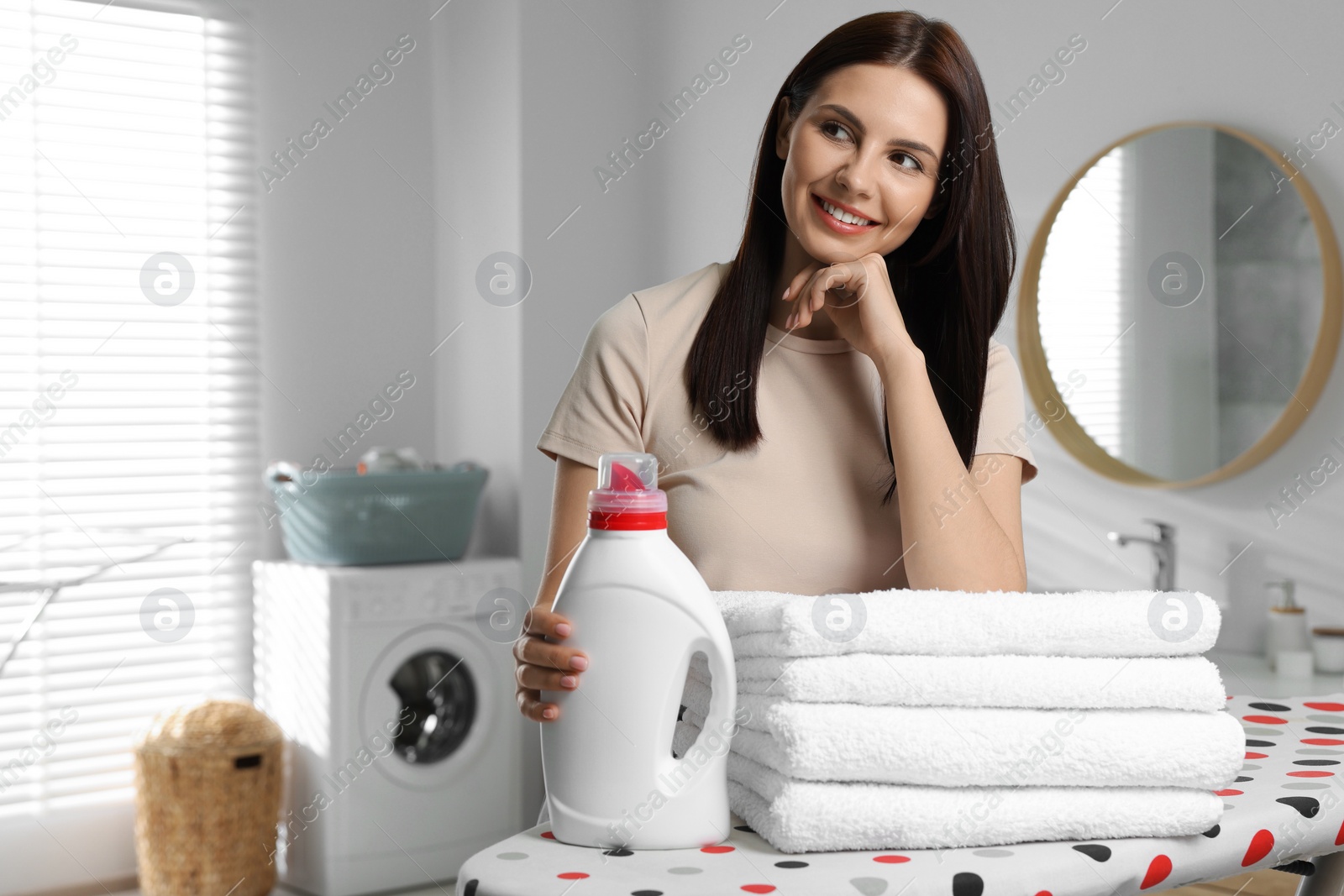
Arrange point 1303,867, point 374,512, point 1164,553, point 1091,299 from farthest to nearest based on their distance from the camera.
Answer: point 374,512 < point 1091,299 < point 1164,553 < point 1303,867

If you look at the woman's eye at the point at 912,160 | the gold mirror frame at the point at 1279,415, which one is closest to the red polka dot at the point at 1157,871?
the woman's eye at the point at 912,160

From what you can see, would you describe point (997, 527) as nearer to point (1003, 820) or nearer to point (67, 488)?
point (1003, 820)

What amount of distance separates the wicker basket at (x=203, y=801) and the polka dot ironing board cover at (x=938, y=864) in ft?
7.00

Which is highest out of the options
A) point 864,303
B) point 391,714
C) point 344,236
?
point 344,236

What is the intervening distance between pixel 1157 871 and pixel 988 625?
17 cm

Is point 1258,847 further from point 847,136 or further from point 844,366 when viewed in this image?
point 847,136

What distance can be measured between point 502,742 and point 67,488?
3.99ft

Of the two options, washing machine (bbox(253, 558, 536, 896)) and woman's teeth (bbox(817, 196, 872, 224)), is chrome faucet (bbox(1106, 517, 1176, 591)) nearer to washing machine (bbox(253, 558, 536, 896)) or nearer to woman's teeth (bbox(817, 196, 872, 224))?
woman's teeth (bbox(817, 196, 872, 224))

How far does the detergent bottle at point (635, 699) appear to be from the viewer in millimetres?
610

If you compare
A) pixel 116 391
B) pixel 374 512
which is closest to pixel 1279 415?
pixel 374 512

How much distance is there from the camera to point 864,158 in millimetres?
929

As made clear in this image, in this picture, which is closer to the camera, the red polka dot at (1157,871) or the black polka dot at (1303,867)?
the red polka dot at (1157,871)

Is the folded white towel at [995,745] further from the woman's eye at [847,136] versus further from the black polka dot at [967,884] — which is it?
the woman's eye at [847,136]

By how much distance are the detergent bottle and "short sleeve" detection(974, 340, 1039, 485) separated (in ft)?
1.58
